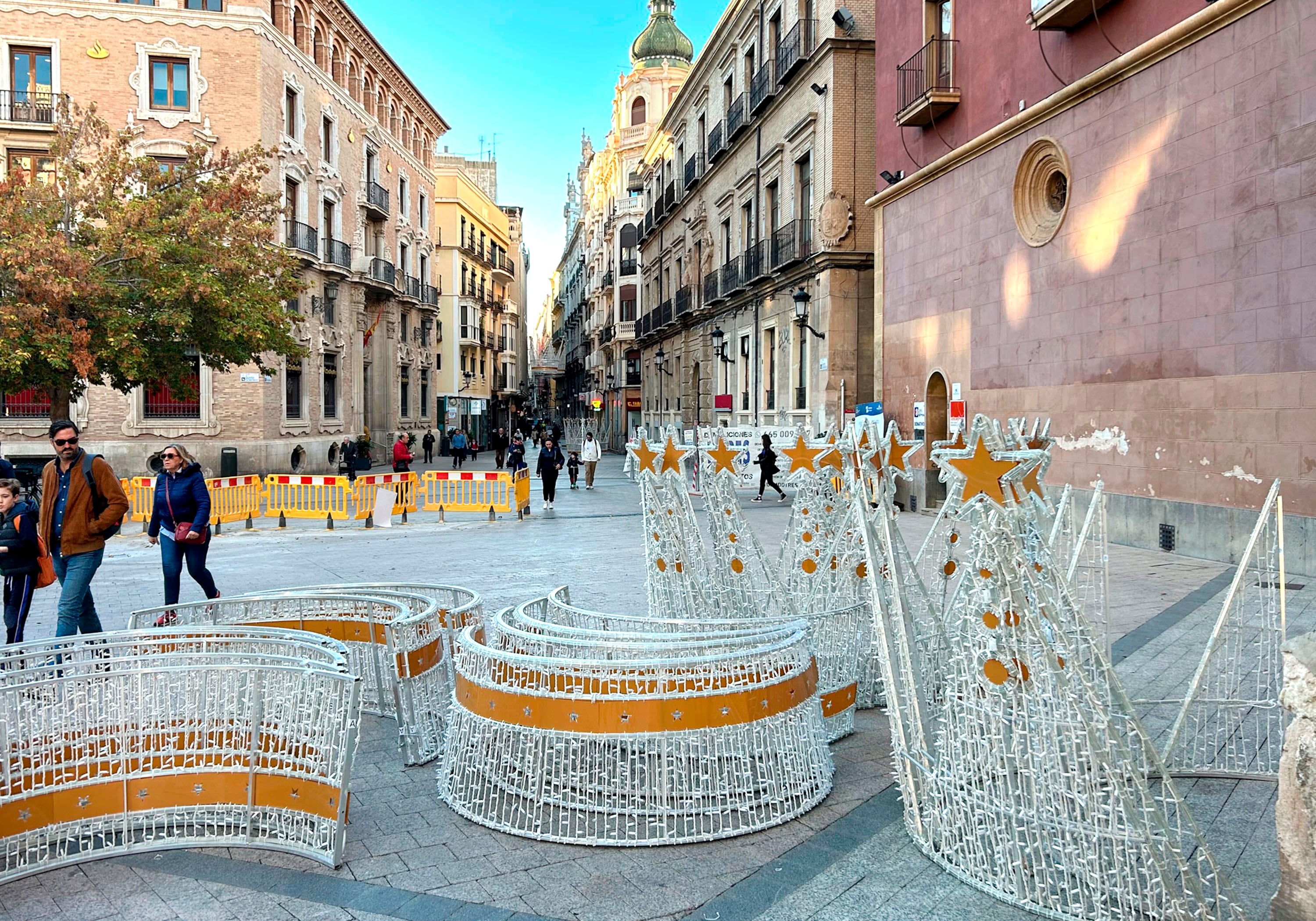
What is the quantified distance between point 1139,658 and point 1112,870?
12.0ft

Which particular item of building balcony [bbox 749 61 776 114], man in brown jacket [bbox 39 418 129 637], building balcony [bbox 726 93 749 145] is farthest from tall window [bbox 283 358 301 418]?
man in brown jacket [bbox 39 418 129 637]

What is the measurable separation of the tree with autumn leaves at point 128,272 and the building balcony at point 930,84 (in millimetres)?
12359

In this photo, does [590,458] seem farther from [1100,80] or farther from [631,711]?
[631,711]

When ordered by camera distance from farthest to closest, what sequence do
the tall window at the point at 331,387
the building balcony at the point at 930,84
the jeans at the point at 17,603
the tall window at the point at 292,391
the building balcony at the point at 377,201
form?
1. the building balcony at the point at 377,201
2. the tall window at the point at 331,387
3. the tall window at the point at 292,391
4. the building balcony at the point at 930,84
5. the jeans at the point at 17,603

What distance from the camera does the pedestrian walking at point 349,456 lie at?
21234 mm

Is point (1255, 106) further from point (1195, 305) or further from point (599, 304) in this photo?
point (599, 304)

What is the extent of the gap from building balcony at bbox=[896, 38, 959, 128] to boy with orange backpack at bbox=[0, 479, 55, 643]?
14.5 m

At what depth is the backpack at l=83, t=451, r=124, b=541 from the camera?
19.7 feet

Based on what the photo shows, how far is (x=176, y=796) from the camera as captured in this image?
3717mm

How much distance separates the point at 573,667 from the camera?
3805mm

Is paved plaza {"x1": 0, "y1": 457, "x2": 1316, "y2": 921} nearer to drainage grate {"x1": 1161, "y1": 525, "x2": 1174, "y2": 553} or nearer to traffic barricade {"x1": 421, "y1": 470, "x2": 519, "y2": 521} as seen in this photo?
drainage grate {"x1": 1161, "y1": 525, "x2": 1174, "y2": 553}

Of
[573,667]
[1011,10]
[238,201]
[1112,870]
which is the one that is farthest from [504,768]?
[238,201]

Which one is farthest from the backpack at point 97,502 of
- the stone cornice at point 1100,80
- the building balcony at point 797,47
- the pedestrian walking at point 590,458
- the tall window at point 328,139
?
the tall window at point 328,139

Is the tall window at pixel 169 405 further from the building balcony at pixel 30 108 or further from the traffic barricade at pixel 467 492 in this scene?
the traffic barricade at pixel 467 492
